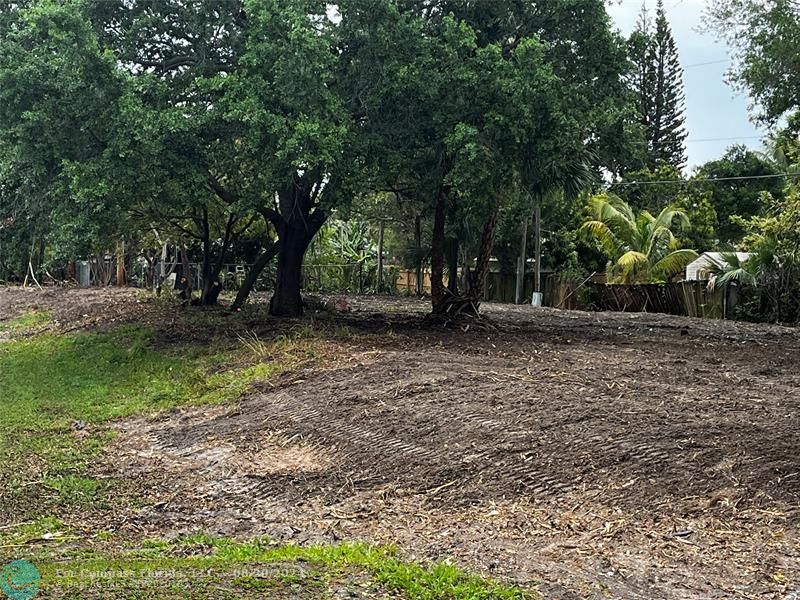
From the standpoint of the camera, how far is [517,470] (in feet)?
19.4

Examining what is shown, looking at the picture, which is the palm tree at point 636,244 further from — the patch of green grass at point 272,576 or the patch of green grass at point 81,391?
the patch of green grass at point 272,576

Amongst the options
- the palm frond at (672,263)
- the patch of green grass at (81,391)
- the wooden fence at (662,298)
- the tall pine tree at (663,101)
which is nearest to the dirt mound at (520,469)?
the patch of green grass at (81,391)

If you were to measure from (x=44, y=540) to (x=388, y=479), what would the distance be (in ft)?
7.76

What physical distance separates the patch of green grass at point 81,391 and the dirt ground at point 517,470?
0.41 metres

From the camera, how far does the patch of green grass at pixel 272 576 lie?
3609 millimetres

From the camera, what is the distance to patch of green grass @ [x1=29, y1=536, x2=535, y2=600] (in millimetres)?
3609

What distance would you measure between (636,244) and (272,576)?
2345 centimetres

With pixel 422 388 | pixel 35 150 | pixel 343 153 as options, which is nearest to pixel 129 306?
pixel 35 150

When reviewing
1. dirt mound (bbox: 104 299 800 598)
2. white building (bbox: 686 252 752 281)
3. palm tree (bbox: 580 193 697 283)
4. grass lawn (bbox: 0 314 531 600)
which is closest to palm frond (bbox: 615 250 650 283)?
palm tree (bbox: 580 193 697 283)

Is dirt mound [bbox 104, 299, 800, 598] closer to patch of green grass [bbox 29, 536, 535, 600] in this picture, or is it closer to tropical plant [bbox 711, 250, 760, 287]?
patch of green grass [bbox 29, 536, 535, 600]

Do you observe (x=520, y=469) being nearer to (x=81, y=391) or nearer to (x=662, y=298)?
(x=81, y=391)

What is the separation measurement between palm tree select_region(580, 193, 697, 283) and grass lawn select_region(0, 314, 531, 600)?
15.2 m

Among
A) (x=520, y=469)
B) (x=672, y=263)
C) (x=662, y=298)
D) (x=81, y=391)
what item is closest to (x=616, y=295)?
(x=662, y=298)

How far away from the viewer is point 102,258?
100 feet
